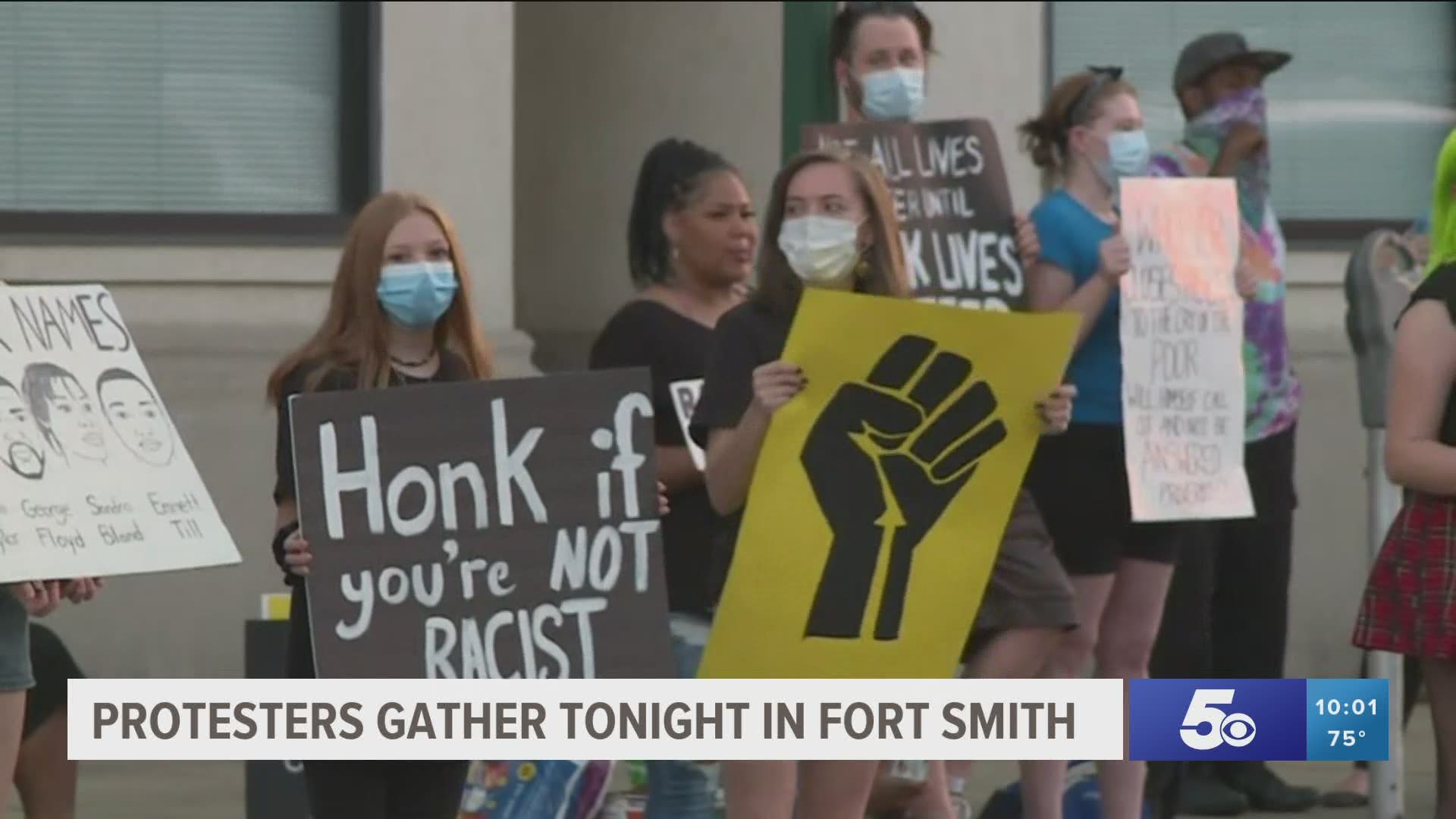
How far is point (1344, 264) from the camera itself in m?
12.2

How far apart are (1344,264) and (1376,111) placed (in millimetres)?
683

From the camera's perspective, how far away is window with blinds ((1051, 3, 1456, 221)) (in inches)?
487

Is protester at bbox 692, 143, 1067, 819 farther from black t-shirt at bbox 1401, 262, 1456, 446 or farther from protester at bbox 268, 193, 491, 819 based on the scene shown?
black t-shirt at bbox 1401, 262, 1456, 446

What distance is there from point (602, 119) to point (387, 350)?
19.6ft

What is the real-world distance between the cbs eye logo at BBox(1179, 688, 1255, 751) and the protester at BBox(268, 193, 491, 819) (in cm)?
167

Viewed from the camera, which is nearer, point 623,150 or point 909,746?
point 909,746

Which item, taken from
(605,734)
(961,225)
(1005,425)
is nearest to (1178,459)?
(961,225)

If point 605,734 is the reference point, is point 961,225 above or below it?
above

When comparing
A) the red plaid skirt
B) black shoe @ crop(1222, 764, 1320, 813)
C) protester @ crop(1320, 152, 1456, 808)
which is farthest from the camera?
black shoe @ crop(1222, 764, 1320, 813)

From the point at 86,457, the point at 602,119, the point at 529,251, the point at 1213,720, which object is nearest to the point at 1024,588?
the point at 1213,720

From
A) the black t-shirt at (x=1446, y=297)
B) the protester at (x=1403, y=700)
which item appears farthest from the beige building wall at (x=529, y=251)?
the black t-shirt at (x=1446, y=297)

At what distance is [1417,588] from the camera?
6262 millimetres

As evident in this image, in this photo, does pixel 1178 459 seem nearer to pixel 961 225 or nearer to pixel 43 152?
pixel 961 225

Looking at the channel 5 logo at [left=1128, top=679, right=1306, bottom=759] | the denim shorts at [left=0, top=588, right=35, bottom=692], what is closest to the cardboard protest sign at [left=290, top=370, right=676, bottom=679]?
the denim shorts at [left=0, top=588, right=35, bottom=692]
